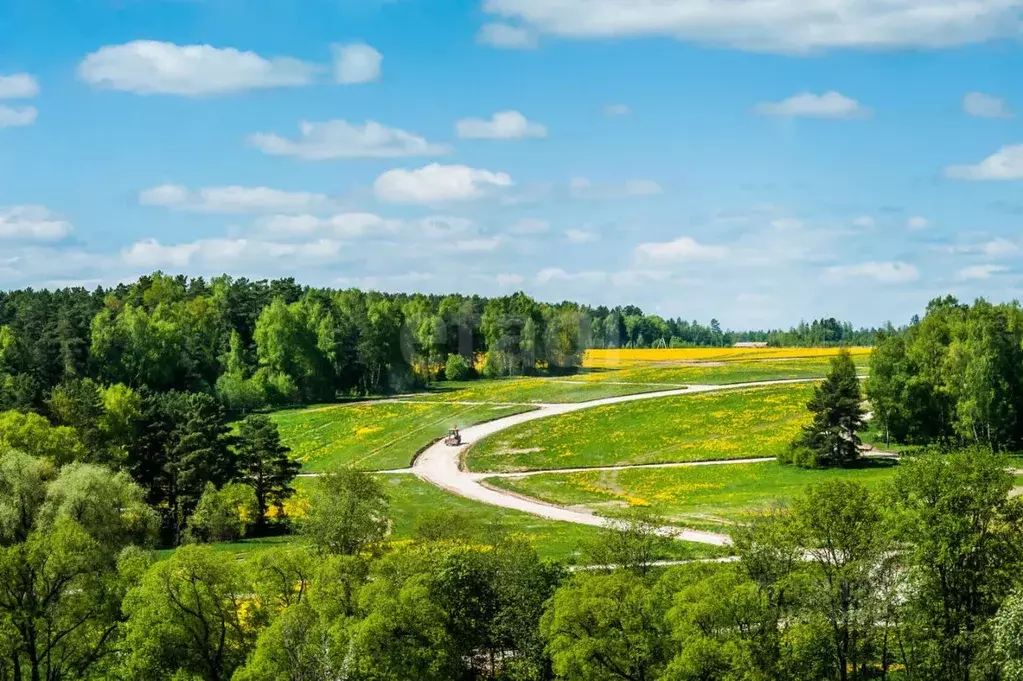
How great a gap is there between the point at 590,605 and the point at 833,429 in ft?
150

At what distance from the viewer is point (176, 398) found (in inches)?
3836

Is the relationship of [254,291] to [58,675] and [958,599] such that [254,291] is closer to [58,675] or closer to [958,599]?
[58,675]

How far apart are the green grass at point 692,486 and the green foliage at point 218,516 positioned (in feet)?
61.9

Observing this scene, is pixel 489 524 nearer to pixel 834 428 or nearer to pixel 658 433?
pixel 834 428

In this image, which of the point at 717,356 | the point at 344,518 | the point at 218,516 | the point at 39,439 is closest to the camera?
the point at 344,518

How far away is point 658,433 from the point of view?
3969 inches

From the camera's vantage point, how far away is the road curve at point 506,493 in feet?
229

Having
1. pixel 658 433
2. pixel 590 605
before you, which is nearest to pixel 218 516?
pixel 590 605

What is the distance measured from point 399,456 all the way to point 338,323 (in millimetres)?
58312

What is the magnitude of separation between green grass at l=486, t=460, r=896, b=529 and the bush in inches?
2914

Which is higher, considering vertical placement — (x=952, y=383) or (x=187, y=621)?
(x=952, y=383)

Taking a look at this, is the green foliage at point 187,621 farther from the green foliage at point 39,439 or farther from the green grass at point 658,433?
the green grass at point 658,433

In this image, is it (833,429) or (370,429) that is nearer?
(833,429)

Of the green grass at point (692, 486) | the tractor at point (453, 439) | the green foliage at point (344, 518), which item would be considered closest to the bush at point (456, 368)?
the tractor at point (453, 439)
